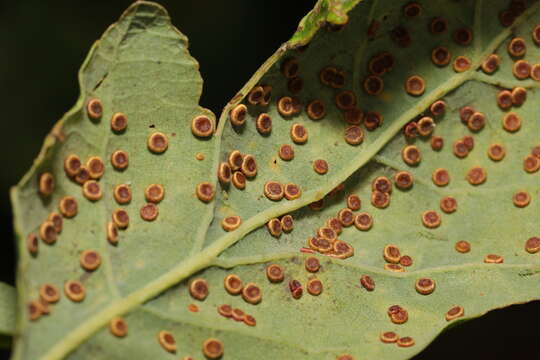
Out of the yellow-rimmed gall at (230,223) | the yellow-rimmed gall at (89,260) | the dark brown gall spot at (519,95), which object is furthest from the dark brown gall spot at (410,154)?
the yellow-rimmed gall at (89,260)

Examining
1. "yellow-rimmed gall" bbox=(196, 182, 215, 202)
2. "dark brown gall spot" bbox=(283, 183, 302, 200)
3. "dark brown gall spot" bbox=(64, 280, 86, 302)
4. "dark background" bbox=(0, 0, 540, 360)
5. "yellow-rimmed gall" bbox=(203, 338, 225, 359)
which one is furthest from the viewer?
"dark background" bbox=(0, 0, 540, 360)

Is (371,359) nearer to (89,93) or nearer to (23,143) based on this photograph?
(89,93)

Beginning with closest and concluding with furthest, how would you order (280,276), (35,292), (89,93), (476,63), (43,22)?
1. (35,292)
2. (89,93)
3. (280,276)
4. (476,63)
5. (43,22)

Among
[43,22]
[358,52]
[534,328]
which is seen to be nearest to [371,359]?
[358,52]

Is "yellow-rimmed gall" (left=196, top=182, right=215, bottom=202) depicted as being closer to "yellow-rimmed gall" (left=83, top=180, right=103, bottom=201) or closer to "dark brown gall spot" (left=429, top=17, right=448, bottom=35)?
"yellow-rimmed gall" (left=83, top=180, right=103, bottom=201)

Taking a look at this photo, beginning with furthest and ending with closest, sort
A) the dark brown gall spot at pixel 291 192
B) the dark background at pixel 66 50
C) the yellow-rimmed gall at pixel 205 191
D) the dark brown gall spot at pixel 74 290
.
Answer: the dark background at pixel 66 50
the dark brown gall spot at pixel 291 192
the yellow-rimmed gall at pixel 205 191
the dark brown gall spot at pixel 74 290

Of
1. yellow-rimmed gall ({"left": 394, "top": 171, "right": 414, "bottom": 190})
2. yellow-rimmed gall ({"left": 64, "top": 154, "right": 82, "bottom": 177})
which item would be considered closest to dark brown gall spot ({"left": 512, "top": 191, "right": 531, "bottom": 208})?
yellow-rimmed gall ({"left": 394, "top": 171, "right": 414, "bottom": 190})

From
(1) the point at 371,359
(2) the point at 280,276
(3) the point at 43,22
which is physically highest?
(3) the point at 43,22

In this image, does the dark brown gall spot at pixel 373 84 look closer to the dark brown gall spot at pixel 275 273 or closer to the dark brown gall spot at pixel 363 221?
the dark brown gall spot at pixel 363 221

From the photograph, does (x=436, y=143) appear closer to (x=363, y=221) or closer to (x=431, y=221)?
(x=431, y=221)
